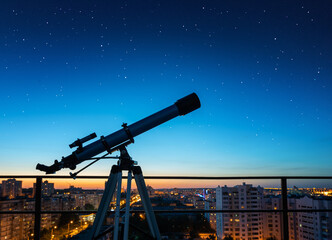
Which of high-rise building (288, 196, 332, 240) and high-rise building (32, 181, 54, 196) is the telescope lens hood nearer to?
→ high-rise building (32, 181, 54, 196)

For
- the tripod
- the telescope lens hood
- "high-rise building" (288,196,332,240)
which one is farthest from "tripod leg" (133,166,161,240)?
"high-rise building" (288,196,332,240)

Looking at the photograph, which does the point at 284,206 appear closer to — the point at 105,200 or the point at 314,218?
the point at 105,200

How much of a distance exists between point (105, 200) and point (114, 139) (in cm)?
59

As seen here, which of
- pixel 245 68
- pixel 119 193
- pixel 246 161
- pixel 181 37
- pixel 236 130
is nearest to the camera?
pixel 119 193

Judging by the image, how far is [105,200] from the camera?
2.36 m

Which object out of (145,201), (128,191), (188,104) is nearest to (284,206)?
(188,104)

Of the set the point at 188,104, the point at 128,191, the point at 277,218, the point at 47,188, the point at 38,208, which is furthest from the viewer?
the point at 277,218

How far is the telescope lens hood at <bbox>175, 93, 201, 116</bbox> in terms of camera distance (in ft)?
9.06

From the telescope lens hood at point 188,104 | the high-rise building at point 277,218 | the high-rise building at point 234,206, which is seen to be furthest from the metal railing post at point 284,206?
the telescope lens hood at point 188,104

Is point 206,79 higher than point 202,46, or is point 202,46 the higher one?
point 202,46

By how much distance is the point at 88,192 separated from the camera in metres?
3.32

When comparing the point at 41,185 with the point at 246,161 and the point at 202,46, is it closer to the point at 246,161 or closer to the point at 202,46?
the point at 202,46

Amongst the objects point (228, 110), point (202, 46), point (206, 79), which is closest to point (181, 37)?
point (202, 46)

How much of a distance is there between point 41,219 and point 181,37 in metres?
4.91
